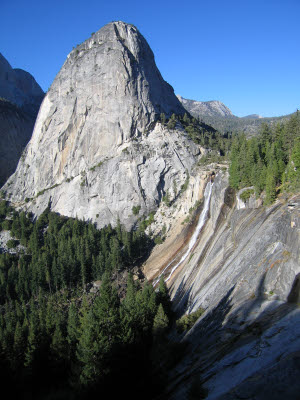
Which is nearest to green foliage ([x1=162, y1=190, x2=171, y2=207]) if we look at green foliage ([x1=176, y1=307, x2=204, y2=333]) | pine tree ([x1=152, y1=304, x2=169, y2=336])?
pine tree ([x1=152, y1=304, x2=169, y2=336])

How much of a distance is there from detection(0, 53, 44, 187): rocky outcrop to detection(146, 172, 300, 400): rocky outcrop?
118m

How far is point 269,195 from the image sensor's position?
32.0m

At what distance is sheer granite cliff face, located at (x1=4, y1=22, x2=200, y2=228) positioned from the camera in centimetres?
8288

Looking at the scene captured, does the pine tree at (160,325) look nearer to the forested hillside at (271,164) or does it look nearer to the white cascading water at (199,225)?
the forested hillside at (271,164)

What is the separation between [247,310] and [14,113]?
149875mm

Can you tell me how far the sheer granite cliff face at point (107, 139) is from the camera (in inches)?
3263

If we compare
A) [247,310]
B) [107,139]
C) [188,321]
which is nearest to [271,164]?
[247,310]

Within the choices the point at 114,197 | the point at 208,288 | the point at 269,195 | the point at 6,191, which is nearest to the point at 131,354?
the point at 208,288

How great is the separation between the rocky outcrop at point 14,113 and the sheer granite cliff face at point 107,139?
102 feet

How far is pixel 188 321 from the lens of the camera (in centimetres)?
2795

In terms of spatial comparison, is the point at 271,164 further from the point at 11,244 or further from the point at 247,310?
the point at 11,244

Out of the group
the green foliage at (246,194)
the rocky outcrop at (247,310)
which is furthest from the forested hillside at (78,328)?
the green foliage at (246,194)

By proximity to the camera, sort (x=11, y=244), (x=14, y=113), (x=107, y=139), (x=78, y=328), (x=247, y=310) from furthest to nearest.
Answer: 1. (x=14, y=113)
2. (x=107, y=139)
3. (x=11, y=244)
4. (x=78, y=328)
5. (x=247, y=310)

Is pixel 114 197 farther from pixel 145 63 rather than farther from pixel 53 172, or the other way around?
pixel 145 63
